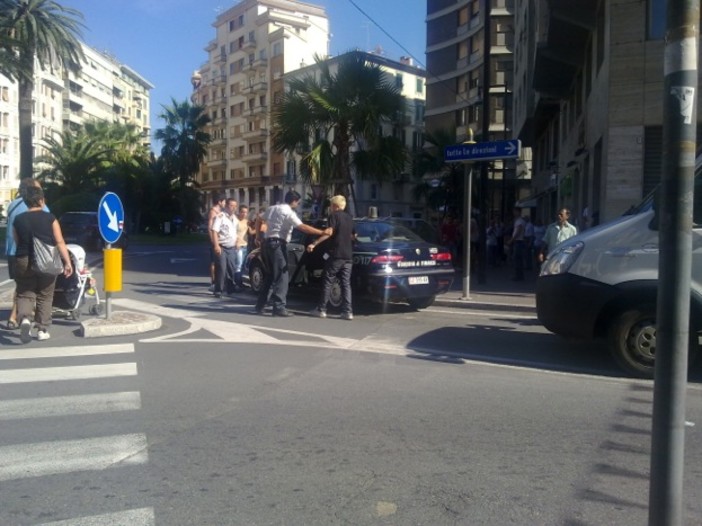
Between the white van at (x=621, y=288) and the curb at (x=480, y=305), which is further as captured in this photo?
the curb at (x=480, y=305)

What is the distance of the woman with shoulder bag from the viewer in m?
8.41

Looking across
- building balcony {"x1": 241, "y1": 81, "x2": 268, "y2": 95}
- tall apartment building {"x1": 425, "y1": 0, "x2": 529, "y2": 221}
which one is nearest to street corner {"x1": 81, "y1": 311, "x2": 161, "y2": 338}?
tall apartment building {"x1": 425, "y1": 0, "x2": 529, "y2": 221}

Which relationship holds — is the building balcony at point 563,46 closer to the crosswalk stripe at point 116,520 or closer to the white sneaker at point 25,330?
the white sneaker at point 25,330

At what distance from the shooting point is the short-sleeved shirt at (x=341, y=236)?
34.9ft

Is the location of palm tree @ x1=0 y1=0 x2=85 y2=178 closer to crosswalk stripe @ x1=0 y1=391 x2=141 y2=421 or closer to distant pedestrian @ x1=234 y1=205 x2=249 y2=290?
distant pedestrian @ x1=234 y1=205 x2=249 y2=290

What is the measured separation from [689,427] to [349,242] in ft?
20.1

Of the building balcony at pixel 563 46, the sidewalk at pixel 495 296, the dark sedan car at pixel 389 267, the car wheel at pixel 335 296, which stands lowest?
the sidewalk at pixel 495 296

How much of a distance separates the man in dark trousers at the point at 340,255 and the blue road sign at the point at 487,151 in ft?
9.79

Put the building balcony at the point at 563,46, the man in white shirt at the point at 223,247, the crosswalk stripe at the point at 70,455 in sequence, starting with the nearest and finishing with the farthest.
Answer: the crosswalk stripe at the point at 70,455, the man in white shirt at the point at 223,247, the building balcony at the point at 563,46

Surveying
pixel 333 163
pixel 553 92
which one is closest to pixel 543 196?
pixel 553 92

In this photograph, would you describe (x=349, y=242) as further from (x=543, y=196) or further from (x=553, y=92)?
(x=543, y=196)

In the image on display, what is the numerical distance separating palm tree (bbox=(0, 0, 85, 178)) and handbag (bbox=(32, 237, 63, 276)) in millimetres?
23862

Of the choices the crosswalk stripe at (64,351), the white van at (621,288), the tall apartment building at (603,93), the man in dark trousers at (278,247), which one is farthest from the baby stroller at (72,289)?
the tall apartment building at (603,93)

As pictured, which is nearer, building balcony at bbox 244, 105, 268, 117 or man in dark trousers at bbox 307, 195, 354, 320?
man in dark trousers at bbox 307, 195, 354, 320
